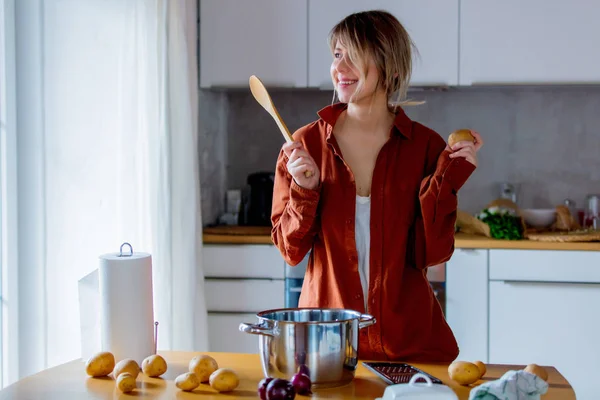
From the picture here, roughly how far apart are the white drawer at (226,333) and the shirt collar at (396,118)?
4.84ft

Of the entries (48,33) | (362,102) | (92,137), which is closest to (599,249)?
(362,102)

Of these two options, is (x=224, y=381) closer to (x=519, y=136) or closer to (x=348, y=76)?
(x=348, y=76)

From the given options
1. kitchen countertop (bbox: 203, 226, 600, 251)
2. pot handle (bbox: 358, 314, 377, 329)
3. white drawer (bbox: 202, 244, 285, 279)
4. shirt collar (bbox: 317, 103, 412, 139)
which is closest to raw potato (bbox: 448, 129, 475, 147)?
shirt collar (bbox: 317, 103, 412, 139)

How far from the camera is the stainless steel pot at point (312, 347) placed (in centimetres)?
125

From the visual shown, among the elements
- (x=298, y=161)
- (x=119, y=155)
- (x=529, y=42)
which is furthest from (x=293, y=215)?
(x=529, y=42)

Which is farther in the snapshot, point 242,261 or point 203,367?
point 242,261

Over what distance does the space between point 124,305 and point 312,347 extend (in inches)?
14.4

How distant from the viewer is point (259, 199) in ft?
11.5

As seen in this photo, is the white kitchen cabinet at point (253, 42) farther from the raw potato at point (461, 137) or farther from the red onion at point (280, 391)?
the red onion at point (280, 391)

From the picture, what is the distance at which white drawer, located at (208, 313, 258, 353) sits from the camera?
317cm

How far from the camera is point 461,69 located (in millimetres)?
3236

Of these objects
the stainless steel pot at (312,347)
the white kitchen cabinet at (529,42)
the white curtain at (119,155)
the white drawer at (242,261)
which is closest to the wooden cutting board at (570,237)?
the white kitchen cabinet at (529,42)

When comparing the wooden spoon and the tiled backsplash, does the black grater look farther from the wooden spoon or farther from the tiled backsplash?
the tiled backsplash

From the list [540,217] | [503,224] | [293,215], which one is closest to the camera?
[293,215]
